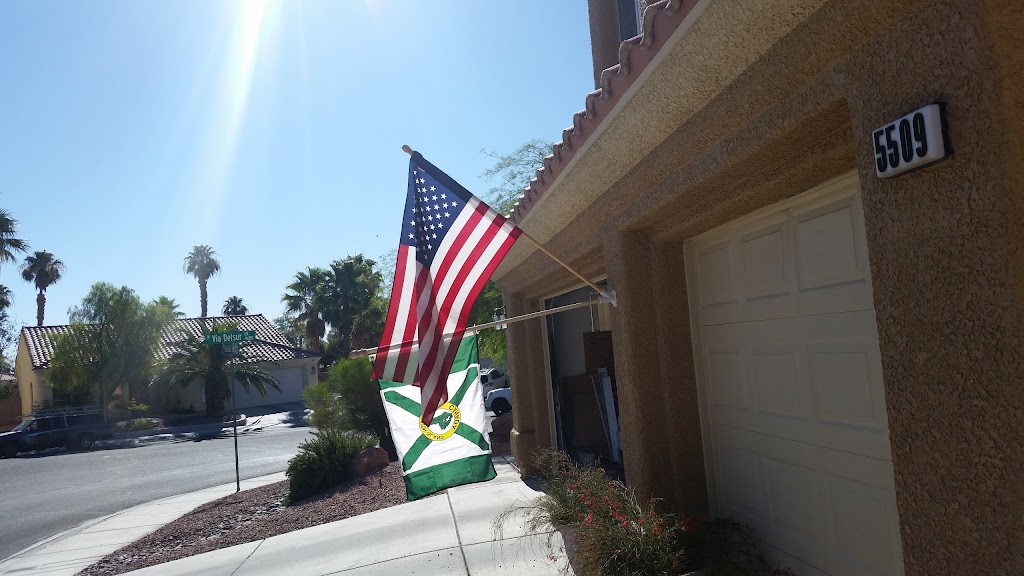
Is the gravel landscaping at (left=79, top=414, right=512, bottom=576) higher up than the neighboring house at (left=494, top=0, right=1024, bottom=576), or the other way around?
the neighboring house at (left=494, top=0, right=1024, bottom=576)

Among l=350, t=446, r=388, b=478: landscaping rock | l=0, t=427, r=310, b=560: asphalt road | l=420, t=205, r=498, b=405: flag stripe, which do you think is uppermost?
l=420, t=205, r=498, b=405: flag stripe

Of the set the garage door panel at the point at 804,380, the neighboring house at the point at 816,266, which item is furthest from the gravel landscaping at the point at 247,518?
the garage door panel at the point at 804,380

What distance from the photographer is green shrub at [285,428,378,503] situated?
1083 cm

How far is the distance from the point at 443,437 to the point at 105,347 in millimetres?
32075

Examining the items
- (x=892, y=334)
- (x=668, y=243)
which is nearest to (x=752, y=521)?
(x=668, y=243)

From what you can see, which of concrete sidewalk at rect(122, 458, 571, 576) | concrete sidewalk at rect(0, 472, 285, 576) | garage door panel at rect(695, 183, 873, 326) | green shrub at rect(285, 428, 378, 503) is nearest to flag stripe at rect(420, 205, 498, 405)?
garage door panel at rect(695, 183, 873, 326)

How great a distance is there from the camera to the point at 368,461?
39.9ft

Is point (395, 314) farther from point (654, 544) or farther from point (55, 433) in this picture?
point (55, 433)

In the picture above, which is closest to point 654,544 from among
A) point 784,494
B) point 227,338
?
point 784,494

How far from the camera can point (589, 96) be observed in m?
4.54

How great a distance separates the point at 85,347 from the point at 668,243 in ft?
110

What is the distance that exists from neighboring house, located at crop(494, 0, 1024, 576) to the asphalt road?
371 inches

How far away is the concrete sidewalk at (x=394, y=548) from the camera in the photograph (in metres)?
5.72

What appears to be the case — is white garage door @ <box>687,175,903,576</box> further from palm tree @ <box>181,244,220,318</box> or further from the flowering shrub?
palm tree @ <box>181,244,220,318</box>
